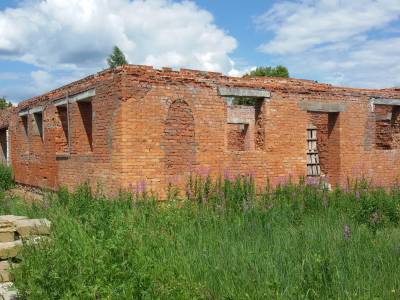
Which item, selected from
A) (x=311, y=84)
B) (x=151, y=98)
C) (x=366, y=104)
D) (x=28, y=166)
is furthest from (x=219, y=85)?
Answer: (x=28, y=166)

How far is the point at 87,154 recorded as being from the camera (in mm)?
11438

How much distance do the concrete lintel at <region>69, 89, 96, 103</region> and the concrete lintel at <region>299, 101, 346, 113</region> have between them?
5.65 m

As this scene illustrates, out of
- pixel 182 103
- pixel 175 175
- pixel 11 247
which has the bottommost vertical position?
pixel 11 247

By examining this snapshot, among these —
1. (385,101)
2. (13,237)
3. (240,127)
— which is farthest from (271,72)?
(13,237)

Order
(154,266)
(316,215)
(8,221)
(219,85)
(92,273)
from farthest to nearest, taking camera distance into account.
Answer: (219,85)
(316,215)
(8,221)
(154,266)
(92,273)

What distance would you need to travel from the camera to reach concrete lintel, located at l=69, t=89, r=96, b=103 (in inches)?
439

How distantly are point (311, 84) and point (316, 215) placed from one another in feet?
19.8

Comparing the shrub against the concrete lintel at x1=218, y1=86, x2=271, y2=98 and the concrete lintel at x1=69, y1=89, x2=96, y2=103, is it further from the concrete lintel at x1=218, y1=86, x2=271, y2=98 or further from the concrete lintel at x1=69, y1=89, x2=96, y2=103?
the concrete lintel at x1=218, y1=86, x2=271, y2=98

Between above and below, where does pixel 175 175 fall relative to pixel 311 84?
below

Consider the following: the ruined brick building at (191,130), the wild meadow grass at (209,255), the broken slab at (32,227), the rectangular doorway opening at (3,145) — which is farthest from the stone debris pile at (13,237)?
the rectangular doorway opening at (3,145)

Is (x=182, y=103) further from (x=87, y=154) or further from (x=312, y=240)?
(x=312, y=240)

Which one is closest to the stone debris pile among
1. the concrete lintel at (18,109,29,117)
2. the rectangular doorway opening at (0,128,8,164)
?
the concrete lintel at (18,109,29,117)

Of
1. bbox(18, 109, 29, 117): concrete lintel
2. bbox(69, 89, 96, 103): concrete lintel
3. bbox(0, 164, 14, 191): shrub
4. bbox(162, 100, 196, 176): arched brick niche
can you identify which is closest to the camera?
bbox(162, 100, 196, 176): arched brick niche

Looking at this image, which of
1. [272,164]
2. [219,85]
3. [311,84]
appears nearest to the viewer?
[219,85]
